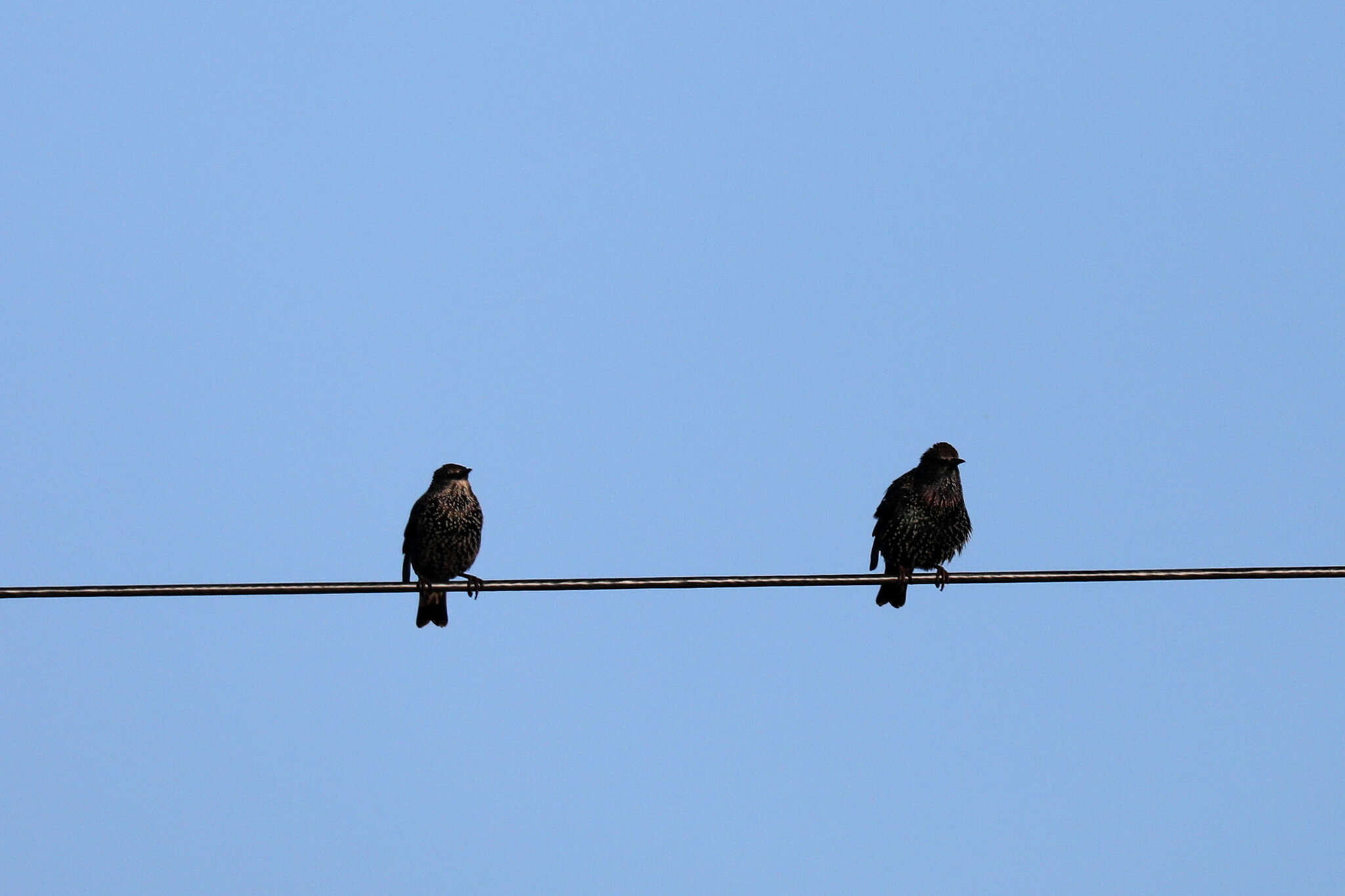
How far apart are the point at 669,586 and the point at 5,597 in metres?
3.13

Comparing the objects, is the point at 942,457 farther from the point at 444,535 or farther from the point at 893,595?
the point at 444,535

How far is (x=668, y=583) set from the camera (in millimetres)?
8406

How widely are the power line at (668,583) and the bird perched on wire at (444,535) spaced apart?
4.05 m

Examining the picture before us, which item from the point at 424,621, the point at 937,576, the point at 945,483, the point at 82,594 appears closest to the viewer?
the point at 82,594

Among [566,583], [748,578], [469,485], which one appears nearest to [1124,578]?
[748,578]

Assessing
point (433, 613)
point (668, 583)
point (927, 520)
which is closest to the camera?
point (668, 583)

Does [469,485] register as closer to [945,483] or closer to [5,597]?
[945,483]

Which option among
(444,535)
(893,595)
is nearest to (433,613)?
(444,535)

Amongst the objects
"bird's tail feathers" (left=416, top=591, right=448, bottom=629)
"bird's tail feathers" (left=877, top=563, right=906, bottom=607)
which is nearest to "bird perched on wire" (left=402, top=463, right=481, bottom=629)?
"bird's tail feathers" (left=416, top=591, right=448, bottom=629)

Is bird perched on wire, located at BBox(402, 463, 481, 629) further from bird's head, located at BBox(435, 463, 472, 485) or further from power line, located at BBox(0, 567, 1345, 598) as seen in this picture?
power line, located at BBox(0, 567, 1345, 598)

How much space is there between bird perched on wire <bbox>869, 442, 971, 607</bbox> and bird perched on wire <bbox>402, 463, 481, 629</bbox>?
3237 mm

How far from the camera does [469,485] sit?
515 inches

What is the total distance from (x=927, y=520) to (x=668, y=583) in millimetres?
5646

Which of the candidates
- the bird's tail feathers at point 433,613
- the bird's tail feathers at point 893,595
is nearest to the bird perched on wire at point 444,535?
the bird's tail feathers at point 433,613
